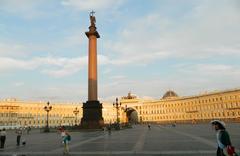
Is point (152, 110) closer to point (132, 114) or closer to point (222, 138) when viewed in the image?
point (132, 114)

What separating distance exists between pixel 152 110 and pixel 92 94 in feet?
414

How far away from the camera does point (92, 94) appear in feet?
164

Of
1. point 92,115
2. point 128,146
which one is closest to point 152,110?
point 92,115

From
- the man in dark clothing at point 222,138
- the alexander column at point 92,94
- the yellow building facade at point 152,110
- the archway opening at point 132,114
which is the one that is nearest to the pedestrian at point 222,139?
the man in dark clothing at point 222,138

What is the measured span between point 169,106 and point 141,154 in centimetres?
14654

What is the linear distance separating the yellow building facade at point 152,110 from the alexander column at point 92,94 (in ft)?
183

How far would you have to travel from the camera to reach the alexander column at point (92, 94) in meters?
48.2

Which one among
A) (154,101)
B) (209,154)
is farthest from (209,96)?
(209,154)

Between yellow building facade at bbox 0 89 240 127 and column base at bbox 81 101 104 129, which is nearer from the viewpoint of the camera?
column base at bbox 81 101 104 129

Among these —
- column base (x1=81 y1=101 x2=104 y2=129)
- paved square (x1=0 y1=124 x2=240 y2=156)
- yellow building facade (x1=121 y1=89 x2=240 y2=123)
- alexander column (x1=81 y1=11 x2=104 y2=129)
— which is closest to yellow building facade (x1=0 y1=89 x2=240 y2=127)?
yellow building facade (x1=121 y1=89 x2=240 y2=123)

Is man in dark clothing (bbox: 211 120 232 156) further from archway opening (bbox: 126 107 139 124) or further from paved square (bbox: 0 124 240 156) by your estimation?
archway opening (bbox: 126 107 139 124)

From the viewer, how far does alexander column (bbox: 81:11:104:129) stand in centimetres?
4816

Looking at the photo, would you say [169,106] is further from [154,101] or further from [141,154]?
[141,154]

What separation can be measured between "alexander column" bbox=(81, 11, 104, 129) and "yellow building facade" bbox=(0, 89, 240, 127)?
55685mm
